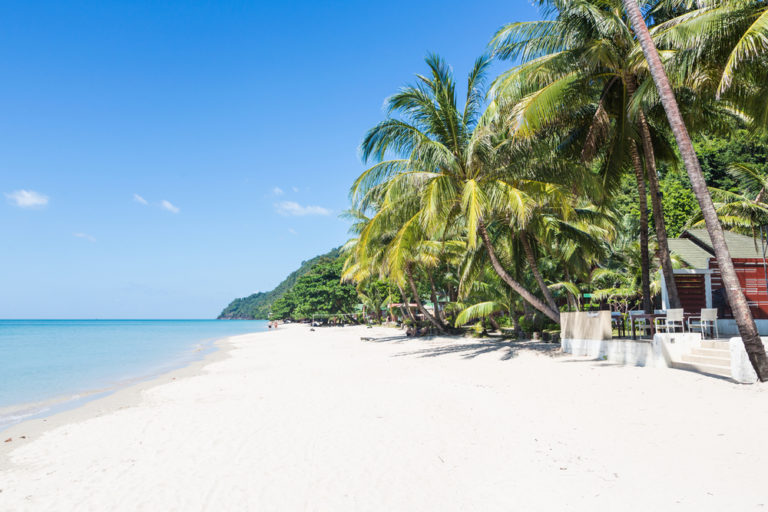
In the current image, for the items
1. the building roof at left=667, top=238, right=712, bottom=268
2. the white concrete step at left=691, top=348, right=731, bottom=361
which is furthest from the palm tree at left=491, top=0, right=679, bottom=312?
the building roof at left=667, top=238, right=712, bottom=268

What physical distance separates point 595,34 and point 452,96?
12.5 ft

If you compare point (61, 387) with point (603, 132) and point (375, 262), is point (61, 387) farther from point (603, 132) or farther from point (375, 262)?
point (603, 132)

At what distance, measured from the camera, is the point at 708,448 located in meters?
4.26

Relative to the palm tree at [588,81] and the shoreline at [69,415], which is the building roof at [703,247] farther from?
the shoreline at [69,415]

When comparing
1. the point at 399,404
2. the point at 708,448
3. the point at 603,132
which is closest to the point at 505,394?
the point at 399,404

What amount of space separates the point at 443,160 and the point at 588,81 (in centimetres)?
390

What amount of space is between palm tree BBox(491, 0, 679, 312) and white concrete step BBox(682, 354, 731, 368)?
4.73ft

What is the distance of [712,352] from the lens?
8.06 metres

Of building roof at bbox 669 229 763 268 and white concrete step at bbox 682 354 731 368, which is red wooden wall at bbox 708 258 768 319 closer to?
building roof at bbox 669 229 763 268

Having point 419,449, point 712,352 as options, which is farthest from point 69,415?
point 712,352

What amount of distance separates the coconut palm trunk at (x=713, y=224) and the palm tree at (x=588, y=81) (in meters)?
1.52

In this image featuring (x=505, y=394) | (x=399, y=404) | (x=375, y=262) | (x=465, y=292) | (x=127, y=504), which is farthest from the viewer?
(x=375, y=262)

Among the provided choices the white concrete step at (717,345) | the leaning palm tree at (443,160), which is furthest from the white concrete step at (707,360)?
the leaning palm tree at (443,160)

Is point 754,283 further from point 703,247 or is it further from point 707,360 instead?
point 707,360
